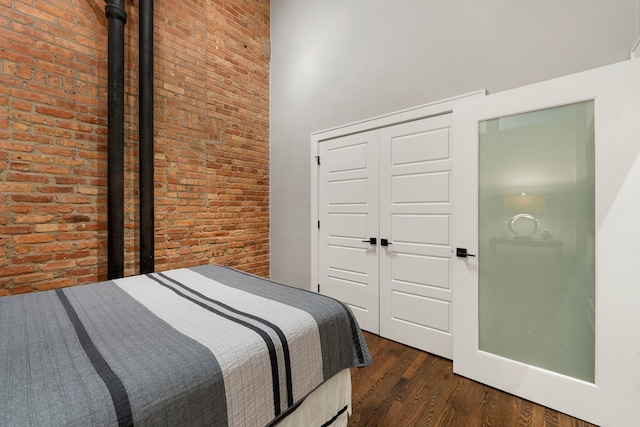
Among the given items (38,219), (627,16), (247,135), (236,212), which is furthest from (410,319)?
(38,219)

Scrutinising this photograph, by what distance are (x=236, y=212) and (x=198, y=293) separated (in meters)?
2.06

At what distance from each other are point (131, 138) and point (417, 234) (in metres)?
2.93

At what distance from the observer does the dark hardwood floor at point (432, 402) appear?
163cm

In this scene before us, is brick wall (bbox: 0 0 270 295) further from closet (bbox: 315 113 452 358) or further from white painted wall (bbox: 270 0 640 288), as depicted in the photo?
closet (bbox: 315 113 452 358)

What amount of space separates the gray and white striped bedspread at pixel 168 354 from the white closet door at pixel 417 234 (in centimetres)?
132

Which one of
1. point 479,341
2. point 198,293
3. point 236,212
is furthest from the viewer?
point 236,212

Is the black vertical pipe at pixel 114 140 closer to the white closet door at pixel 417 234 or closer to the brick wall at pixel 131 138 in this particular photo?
the brick wall at pixel 131 138

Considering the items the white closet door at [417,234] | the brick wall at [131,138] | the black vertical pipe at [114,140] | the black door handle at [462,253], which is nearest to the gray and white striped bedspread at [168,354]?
the black vertical pipe at [114,140]

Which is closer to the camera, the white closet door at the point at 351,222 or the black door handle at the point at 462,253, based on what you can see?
the black door handle at the point at 462,253

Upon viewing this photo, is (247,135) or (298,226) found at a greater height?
(247,135)

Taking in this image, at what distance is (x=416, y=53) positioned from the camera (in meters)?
2.53

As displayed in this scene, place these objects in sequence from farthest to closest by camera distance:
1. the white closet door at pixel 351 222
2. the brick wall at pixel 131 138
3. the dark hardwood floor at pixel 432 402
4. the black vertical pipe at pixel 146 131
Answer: the white closet door at pixel 351 222 → the black vertical pipe at pixel 146 131 → the brick wall at pixel 131 138 → the dark hardwood floor at pixel 432 402

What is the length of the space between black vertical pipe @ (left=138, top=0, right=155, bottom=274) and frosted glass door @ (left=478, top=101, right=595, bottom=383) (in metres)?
2.93

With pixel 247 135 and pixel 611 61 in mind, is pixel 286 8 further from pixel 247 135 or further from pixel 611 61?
pixel 611 61
